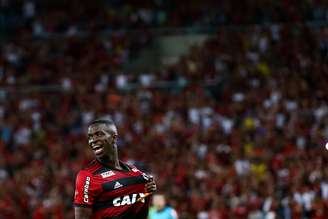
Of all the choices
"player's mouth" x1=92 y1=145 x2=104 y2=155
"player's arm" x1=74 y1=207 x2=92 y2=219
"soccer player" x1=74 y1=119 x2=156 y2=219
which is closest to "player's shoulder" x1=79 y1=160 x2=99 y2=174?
"soccer player" x1=74 y1=119 x2=156 y2=219

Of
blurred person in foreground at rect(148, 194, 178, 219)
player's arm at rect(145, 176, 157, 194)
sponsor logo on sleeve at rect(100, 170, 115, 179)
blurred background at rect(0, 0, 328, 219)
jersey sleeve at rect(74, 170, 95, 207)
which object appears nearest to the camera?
jersey sleeve at rect(74, 170, 95, 207)

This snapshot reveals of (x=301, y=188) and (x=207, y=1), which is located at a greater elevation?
(x=207, y=1)

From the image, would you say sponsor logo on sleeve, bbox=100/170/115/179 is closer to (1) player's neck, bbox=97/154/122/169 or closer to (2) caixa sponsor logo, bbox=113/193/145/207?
(1) player's neck, bbox=97/154/122/169

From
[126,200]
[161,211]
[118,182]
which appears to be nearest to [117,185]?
[118,182]

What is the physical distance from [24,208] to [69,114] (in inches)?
134

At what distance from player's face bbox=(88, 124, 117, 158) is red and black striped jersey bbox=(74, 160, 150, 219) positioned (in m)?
0.11

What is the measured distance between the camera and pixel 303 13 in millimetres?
19984

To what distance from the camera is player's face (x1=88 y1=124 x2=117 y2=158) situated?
17.4 ft

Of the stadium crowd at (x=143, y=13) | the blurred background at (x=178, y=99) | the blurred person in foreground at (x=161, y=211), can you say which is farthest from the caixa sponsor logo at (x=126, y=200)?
the stadium crowd at (x=143, y=13)

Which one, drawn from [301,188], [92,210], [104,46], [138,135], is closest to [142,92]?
[138,135]

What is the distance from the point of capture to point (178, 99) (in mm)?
18406

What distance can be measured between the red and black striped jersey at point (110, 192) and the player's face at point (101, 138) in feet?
0.37

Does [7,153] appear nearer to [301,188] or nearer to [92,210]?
[301,188]

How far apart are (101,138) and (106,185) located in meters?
0.32
